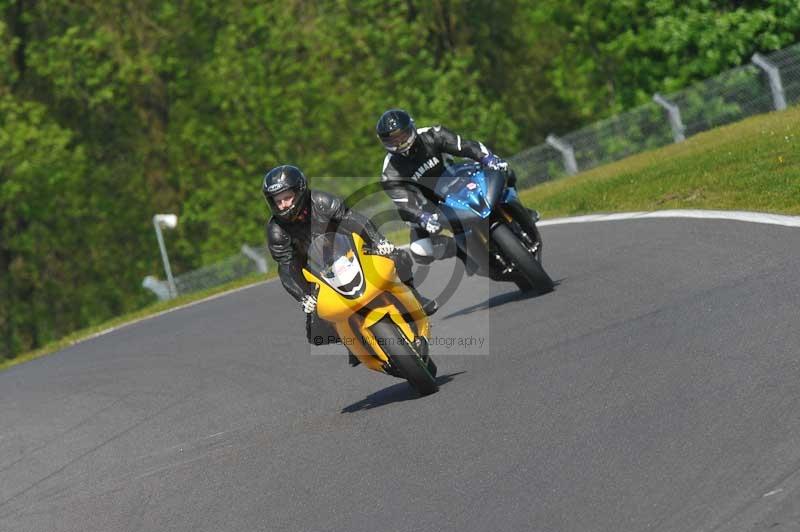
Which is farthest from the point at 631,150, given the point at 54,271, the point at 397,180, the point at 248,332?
the point at 54,271

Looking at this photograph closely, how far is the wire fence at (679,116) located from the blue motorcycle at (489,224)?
48.5ft

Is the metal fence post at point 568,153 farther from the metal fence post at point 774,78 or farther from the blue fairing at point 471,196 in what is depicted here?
the blue fairing at point 471,196

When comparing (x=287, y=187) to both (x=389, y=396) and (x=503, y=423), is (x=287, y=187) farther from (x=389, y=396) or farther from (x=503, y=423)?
(x=503, y=423)

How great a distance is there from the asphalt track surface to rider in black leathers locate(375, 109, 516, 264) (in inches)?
30.0

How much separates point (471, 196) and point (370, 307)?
2951 millimetres

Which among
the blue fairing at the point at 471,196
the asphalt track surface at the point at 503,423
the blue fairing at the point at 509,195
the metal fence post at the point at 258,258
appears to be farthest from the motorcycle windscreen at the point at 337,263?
the metal fence post at the point at 258,258

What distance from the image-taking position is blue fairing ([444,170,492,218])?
11.9 metres

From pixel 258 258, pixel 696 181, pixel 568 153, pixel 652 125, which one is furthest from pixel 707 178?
pixel 258 258

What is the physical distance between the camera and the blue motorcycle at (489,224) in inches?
471

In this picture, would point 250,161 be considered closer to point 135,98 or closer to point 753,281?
point 135,98

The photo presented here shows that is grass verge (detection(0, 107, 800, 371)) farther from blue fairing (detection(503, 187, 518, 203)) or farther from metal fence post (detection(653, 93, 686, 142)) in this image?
blue fairing (detection(503, 187, 518, 203))

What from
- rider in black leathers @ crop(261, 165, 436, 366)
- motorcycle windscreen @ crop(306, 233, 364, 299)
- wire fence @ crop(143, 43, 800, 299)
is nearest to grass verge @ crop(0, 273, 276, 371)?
wire fence @ crop(143, 43, 800, 299)

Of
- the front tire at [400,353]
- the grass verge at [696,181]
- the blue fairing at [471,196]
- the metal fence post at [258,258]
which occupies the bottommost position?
the metal fence post at [258,258]

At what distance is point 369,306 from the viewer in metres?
9.28
